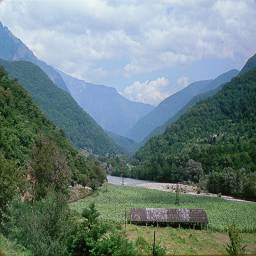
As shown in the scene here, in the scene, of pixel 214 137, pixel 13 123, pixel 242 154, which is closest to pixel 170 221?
pixel 13 123

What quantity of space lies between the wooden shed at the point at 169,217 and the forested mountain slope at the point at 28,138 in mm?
12886

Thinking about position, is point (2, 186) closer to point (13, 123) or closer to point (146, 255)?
point (146, 255)

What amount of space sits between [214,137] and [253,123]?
1643cm

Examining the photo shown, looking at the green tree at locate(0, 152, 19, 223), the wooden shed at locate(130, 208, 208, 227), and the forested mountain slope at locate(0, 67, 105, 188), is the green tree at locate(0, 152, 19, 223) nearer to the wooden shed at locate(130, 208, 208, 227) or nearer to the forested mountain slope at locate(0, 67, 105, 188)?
the forested mountain slope at locate(0, 67, 105, 188)

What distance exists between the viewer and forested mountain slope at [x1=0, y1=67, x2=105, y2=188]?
69.8m

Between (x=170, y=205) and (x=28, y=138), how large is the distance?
30.8 m

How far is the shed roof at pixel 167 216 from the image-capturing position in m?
68.6

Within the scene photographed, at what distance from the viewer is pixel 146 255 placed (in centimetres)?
4178

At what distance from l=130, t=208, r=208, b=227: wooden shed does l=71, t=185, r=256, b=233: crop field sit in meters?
1.95

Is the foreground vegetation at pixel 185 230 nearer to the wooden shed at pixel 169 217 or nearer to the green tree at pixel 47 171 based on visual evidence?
the wooden shed at pixel 169 217

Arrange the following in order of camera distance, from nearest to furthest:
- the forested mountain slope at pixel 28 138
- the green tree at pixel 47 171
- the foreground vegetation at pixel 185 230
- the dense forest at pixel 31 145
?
the foreground vegetation at pixel 185 230 → the green tree at pixel 47 171 → the dense forest at pixel 31 145 → the forested mountain slope at pixel 28 138

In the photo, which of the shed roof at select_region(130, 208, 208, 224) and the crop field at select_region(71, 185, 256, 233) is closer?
the shed roof at select_region(130, 208, 208, 224)

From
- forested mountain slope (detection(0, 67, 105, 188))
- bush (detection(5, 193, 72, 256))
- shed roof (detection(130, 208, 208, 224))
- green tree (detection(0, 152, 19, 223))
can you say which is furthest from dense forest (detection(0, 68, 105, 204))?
shed roof (detection(130, 208, 208, 224))

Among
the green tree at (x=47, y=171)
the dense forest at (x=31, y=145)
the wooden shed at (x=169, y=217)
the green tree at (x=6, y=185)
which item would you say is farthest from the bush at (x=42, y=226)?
the wooden shed at (x=169, y=217)
